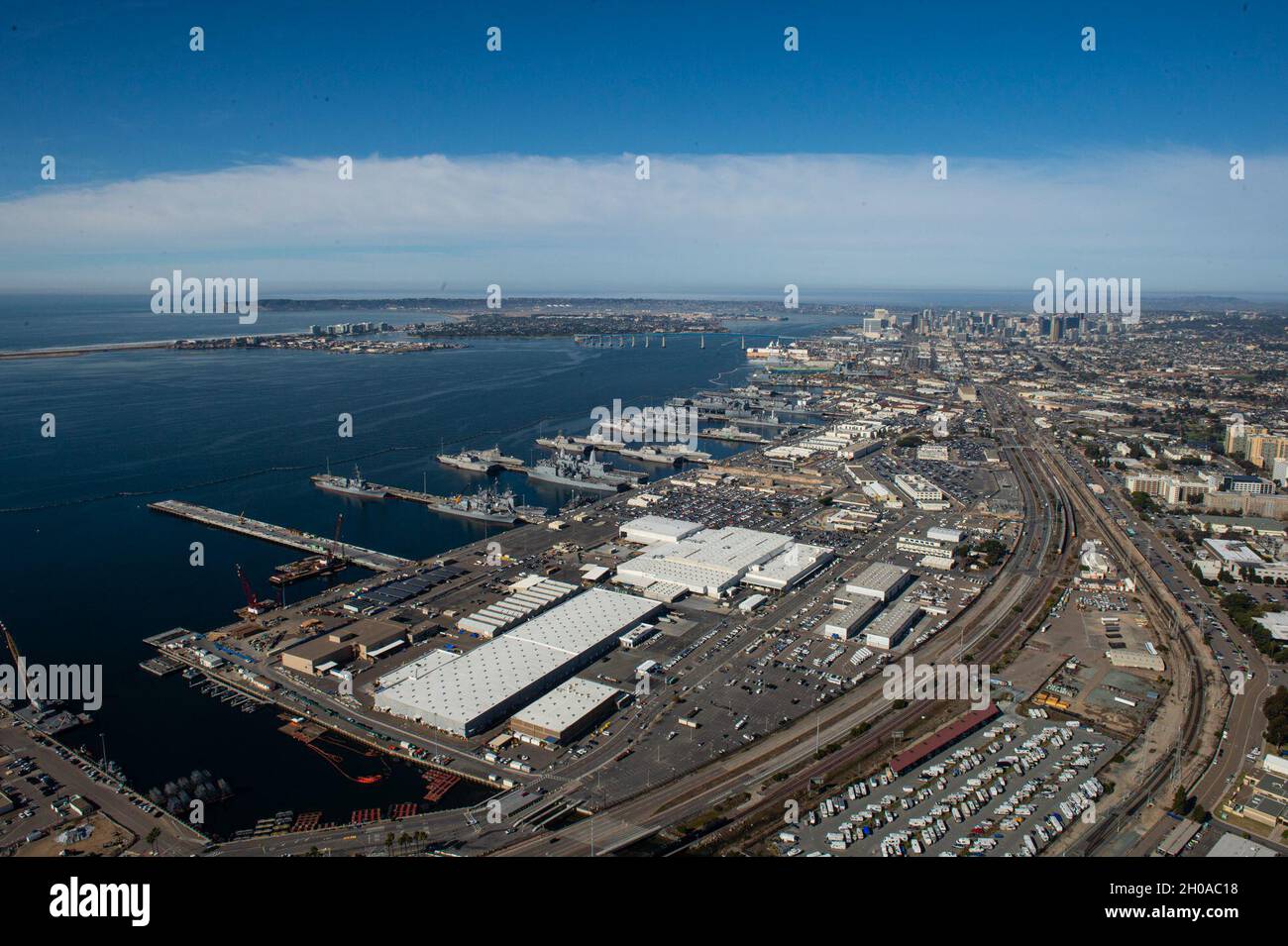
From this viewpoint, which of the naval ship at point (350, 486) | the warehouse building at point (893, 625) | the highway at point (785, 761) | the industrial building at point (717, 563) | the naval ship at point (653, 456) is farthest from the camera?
the naval ship at point (653, 456)

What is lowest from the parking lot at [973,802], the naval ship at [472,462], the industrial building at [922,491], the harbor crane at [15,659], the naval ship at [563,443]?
the parking lot at [973,802]

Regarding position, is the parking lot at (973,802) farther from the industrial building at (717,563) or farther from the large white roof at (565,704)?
the industrial building at (717,563)

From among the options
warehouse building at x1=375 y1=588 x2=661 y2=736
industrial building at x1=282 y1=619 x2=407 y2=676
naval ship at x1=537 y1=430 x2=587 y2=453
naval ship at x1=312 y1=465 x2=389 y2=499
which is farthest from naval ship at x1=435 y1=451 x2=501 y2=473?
→ industrial building at x1=282 y1=619 x2=407 y2=676

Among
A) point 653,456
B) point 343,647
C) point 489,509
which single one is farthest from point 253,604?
point 653,456

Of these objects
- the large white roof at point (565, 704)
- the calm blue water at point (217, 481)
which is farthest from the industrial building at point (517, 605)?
the calm blue water at point (217, 481)

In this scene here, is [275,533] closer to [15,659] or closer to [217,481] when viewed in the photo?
[217,481]

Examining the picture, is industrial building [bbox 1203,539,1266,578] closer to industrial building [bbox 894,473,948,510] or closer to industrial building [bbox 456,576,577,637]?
industrial building [bbox 894,473,948,510]
